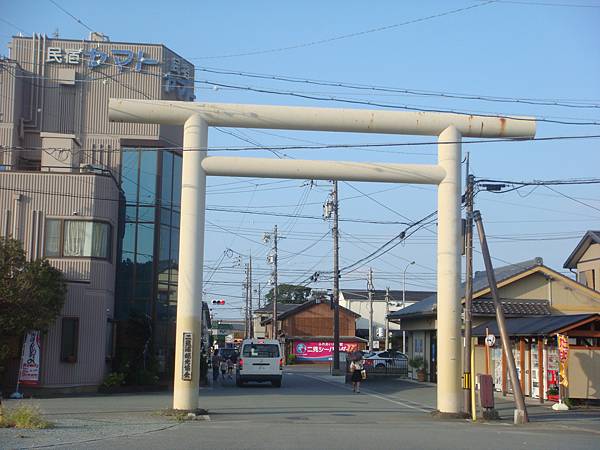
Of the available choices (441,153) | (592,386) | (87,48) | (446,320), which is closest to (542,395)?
(592,386)

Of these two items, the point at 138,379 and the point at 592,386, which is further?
the point at 138,379

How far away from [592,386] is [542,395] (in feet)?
6.93

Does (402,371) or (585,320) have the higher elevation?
(585,320)

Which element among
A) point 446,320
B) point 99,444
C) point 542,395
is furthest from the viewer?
point 542,395

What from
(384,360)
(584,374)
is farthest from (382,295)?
(584,374)

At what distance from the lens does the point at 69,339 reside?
2644cm

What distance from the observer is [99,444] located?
1356 cm

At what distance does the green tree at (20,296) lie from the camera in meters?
23.3

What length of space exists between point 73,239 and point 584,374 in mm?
18550

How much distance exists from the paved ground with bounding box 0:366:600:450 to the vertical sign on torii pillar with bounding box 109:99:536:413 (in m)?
2.10

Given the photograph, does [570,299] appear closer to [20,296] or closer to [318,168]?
[318,168]

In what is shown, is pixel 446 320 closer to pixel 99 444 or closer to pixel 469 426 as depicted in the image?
pixel 469 426

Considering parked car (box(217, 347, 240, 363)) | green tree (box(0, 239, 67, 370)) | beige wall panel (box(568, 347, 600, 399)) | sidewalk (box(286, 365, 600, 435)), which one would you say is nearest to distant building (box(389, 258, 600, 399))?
beige wall panel (box(568, 347, 600, 399))

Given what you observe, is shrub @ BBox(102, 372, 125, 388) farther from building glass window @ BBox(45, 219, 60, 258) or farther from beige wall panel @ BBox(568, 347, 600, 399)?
beige wall panel @ BBox(568, 347, 600, 399)
